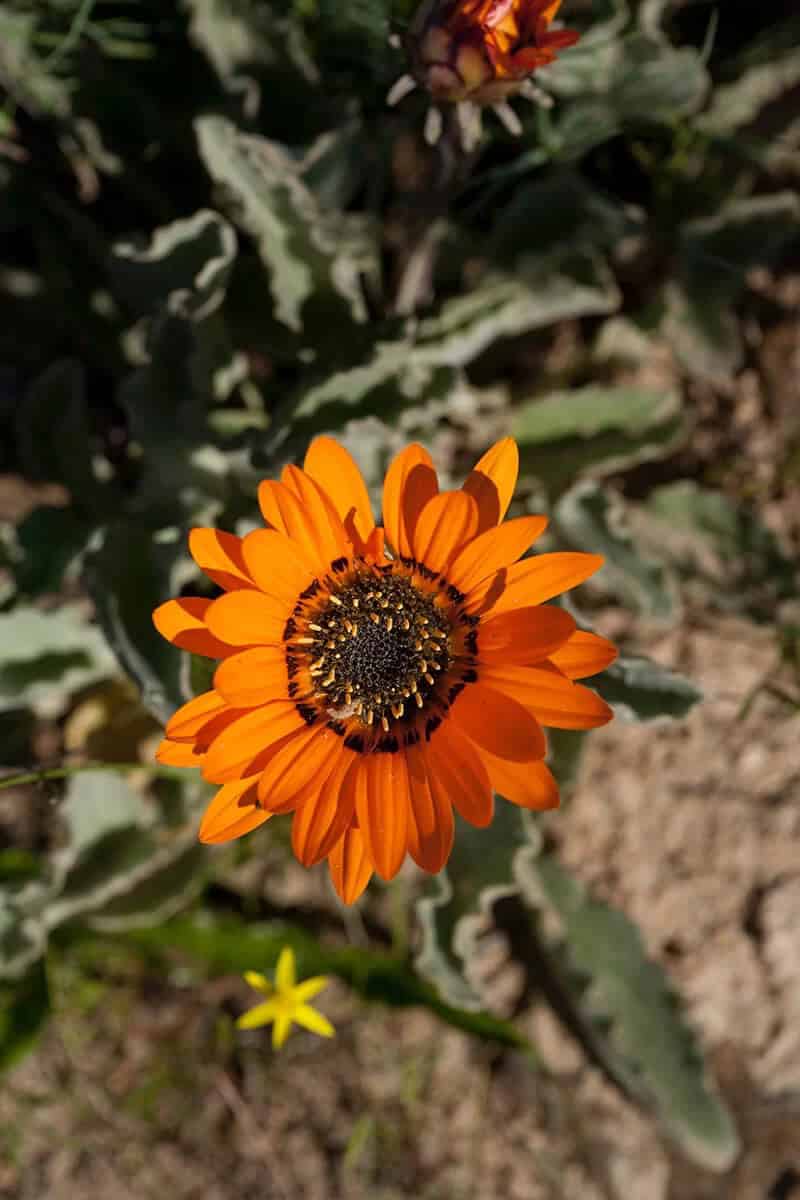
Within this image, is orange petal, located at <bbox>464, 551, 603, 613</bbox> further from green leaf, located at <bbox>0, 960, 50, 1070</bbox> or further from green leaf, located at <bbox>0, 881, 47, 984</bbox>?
green leaf, located at <bbox>0, 960, 50, 1070</bbox>

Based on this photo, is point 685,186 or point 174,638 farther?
point 685,186

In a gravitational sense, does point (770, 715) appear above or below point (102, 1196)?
above

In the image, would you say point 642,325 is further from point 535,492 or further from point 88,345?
point 88,345

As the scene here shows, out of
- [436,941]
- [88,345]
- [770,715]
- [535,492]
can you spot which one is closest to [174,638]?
[436,941]

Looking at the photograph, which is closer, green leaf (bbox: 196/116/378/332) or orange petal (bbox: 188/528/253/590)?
orange petal (bbox: 188/528/253/590)

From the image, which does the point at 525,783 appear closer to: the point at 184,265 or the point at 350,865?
the point at 350,865

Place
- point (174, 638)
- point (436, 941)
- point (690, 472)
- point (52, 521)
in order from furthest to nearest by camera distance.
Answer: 1. point (690, 472)
2. point (52, 521)
3. point (436, 941)
4. point (174, 638)

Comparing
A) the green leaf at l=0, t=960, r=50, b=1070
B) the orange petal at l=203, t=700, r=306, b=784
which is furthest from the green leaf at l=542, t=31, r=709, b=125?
the green leaf at l=0, t=960, r=50, b=1070
